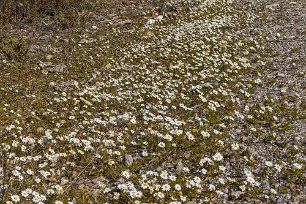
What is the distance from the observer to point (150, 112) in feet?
39.1

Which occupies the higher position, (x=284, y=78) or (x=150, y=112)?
(x=150, y=112)

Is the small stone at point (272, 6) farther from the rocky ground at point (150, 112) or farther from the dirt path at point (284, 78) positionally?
the rocky ground at point (150, 112)

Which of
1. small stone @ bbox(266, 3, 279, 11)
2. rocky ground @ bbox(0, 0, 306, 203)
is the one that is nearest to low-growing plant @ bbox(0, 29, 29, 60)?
rocky ground @ bbox(0, 0, 306, 203)

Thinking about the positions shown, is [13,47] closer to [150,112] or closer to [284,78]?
[150,112]

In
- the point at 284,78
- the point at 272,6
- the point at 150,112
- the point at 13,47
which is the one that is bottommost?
the point at 272,6

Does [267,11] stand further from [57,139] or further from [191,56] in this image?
[57,139]

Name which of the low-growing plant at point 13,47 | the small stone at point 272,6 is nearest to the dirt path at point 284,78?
the small stone at point 272,6

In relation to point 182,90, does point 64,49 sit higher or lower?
higher

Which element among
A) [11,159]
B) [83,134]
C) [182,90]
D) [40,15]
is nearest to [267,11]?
[182,90]

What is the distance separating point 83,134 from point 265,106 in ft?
23.3

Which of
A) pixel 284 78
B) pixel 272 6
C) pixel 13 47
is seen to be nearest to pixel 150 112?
pixel 284 78

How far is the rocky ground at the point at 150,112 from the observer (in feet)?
27.6

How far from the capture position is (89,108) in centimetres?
1203

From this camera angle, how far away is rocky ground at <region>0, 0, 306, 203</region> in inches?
331
